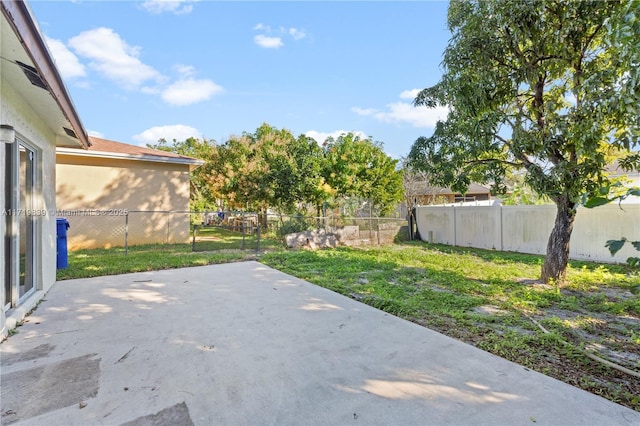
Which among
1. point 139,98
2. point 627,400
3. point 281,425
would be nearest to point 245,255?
point 281,425

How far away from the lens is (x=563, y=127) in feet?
14.1

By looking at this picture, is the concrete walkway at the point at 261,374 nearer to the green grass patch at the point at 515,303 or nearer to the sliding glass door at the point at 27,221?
the green grass patch at the point at 515,303

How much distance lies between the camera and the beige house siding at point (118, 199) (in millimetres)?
9656

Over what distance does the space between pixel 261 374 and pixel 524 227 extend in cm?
953

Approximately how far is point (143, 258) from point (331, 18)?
7665 mm

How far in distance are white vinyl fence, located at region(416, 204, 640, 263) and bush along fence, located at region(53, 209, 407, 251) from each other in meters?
1.48

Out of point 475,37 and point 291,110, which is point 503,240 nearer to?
point 475,37

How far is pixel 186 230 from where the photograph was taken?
37.7ft

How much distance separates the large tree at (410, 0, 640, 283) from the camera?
4051mm

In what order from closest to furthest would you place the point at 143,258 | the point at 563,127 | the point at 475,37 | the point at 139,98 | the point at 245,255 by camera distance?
the point at 563,127
the point at 475,37
the point at 143,258
the point at 245,255
the point at 139,98

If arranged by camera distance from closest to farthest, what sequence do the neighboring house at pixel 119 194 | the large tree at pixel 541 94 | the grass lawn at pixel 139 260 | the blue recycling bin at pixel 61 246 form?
the large tree at pixel 541 94
the grass lawn at pixel 139 260
the blue recycling bin at pixel 61 246
the neighboring house at pixel 119 194

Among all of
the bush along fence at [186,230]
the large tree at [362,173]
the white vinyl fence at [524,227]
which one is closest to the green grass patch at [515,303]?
the white vinyl fence at [524,227]

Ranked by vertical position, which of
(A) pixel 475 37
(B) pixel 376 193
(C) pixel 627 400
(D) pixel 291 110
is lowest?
(C) pixel 627 400

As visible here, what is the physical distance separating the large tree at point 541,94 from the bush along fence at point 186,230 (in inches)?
211
